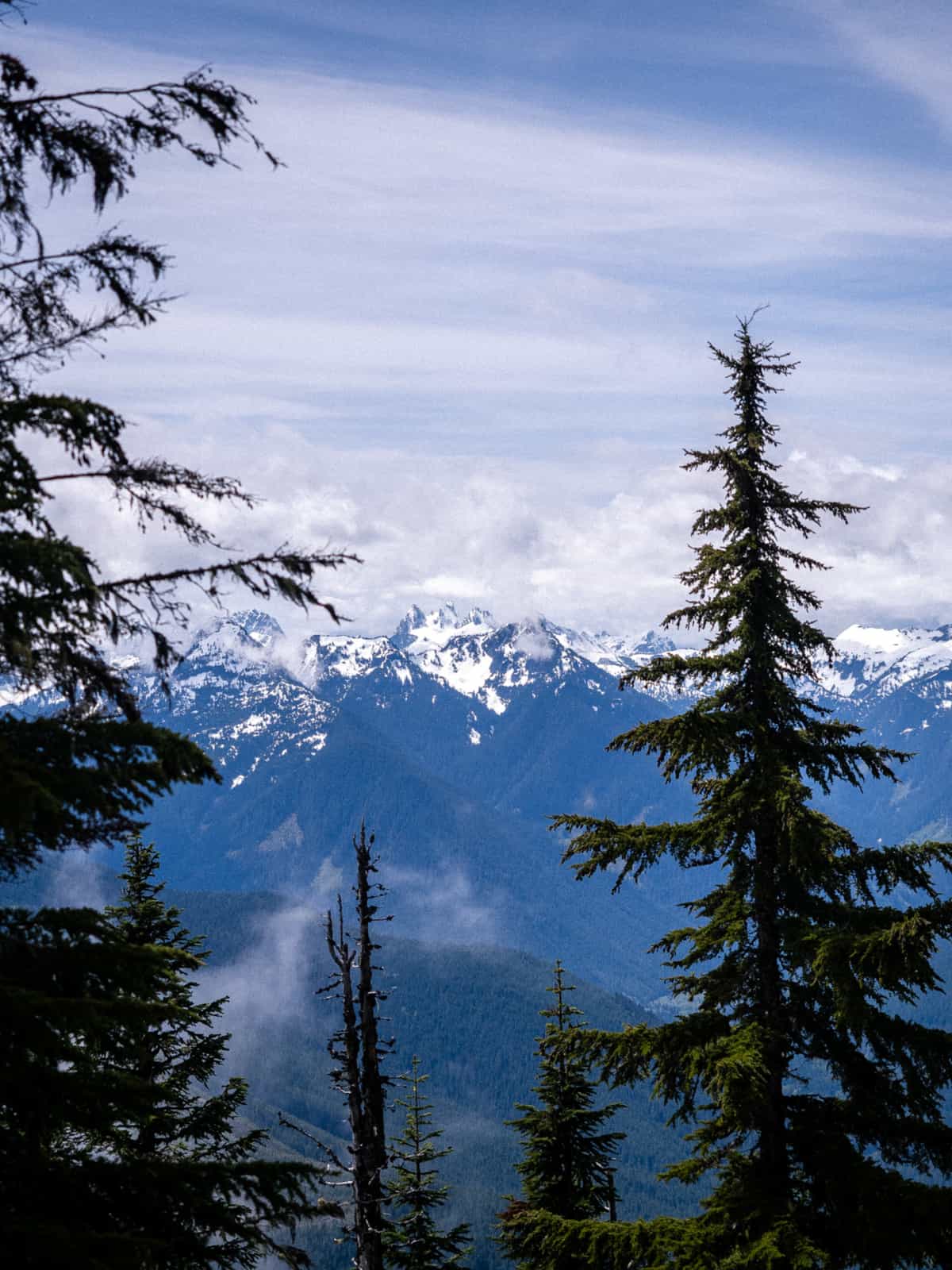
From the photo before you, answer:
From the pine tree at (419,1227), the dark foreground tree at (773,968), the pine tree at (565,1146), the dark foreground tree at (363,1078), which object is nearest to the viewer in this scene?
the dark foreground tree at (773,968)

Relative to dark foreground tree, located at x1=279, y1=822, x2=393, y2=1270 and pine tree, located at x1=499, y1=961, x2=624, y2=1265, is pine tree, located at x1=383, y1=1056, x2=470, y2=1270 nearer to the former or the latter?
pine tree, located at x1=499, y1=961, x2=624, y2=1265

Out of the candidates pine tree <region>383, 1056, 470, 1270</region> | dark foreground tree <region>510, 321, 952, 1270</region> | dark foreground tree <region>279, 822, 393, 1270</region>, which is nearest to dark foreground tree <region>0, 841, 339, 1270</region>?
dark foreground tree <region>510, 321, 952, 1270</region>

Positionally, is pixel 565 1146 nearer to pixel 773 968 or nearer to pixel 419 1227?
pixel 419 1227

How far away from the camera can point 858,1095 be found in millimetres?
15844

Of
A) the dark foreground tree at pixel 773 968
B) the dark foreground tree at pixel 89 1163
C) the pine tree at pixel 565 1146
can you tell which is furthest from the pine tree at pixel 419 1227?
the dark foreground tree at pixel 89 1163

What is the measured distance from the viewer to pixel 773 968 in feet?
54.7

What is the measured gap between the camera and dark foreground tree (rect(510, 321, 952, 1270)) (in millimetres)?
14289

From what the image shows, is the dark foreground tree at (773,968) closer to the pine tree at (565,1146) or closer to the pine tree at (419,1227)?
the pine tree at (565,1146)

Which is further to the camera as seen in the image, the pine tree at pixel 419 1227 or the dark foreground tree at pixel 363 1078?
the pine tree at pixel 419 1227

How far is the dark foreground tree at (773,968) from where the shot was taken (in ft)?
46.9

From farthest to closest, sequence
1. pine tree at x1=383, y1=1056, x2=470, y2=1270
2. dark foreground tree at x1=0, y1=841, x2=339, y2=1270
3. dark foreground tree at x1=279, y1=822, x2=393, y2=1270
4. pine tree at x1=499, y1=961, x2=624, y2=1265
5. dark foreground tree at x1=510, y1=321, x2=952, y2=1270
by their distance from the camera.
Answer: pine tree at x1=383, y1=1056, x2=470, y2=1270 → pine tree at x1=499, y1=961, x2=624, y2=1265 → dark foreground tree at x1=279, y1=822, x2=393, y2=1270 → dark foreground tree at x1=510, y1=321, x2=952, y2=1270 → dark foreground tree at x1=0, y1=841, x2=339, y2=1270

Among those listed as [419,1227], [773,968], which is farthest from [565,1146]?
[773,968]

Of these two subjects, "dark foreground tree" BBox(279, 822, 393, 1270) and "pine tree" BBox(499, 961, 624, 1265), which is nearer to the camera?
"dark foreground tree" BBox(279, 822, 393, 1270)

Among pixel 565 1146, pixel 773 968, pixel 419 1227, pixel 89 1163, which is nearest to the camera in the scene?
pixel 89 1163
